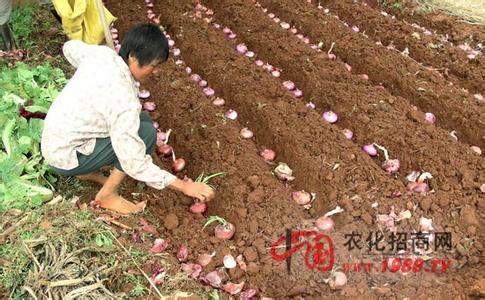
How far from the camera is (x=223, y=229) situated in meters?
2.59

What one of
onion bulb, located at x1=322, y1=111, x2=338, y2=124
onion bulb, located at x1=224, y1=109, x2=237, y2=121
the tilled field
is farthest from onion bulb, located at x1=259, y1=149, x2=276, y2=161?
onion bulb, located at x1=322, y1=111, x2=338, y2=124

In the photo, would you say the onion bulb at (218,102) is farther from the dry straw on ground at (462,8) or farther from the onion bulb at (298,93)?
the dry straw on ground at (462,8)

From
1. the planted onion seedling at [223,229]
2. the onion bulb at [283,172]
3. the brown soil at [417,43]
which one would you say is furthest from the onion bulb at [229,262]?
the brown soil at [417,43]

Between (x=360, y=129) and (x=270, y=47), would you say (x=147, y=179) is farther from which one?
(x=270, y=47)

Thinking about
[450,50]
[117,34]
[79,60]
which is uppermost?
[79,60]

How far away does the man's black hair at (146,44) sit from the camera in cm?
219

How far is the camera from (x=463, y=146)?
3.09 m

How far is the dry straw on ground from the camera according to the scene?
4.77 m

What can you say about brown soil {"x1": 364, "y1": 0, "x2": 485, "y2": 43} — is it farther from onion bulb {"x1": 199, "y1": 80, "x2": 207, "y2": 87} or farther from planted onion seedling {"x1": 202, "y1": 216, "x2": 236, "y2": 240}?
planted onion seedling {"x1": 202, "y1": 216, "x2": 236, "y2": 240}

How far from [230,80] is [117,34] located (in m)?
1.48

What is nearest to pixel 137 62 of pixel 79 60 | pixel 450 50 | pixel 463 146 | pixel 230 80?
pixel 79 60

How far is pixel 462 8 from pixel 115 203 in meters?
4.26

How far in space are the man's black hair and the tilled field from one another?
3.13ft

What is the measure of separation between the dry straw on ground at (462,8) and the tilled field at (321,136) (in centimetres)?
73
